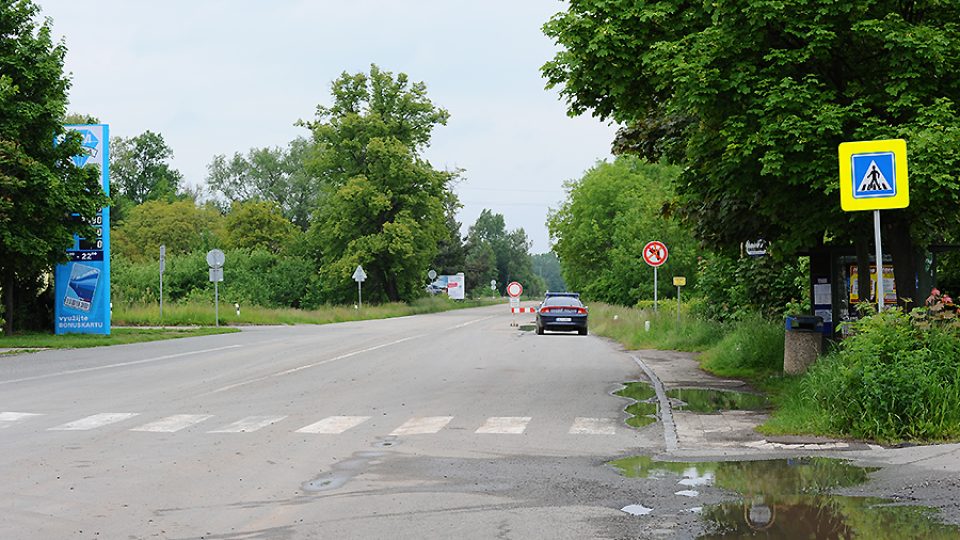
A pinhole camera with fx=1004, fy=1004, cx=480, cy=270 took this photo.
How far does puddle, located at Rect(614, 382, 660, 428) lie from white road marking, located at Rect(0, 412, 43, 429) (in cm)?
754

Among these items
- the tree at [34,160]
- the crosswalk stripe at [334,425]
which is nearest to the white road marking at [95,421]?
the crosswalk stripe at [334,425]

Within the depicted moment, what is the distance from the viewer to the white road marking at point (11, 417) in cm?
1223

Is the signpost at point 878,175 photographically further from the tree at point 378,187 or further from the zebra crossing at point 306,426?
the tree at point 378,187

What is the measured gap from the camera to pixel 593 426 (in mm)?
11992

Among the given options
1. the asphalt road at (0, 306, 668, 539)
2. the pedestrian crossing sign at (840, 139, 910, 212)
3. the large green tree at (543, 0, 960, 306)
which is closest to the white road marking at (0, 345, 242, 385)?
the asphalt road at (0, 306, 668, 539)

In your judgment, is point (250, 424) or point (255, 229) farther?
point (255, 229)

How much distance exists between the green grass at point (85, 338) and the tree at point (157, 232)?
57717mm

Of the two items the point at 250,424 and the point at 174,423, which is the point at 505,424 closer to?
the point at 250,424

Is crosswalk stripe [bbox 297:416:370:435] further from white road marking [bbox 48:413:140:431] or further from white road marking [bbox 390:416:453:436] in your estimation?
white road marking [bbox 48:413:140:431]

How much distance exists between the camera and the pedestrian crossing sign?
10812mm

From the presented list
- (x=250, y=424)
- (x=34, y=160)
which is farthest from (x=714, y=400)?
(x=34, y=160)

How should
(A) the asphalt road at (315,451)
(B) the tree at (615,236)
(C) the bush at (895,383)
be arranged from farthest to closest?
→ (B) the tree at (615,236)
(C) the bush at (895,383)
(A) the asphalt road at (315,451)

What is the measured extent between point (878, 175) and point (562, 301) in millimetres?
26029

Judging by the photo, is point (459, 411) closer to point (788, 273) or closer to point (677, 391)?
point (677, 391)
